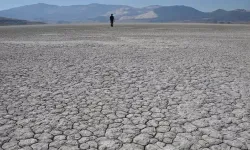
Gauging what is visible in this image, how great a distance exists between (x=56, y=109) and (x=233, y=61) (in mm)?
7471

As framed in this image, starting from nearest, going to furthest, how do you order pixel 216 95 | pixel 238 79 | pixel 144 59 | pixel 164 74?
pixel 216 95 < pixel 238 79 < pixel 164 74 < pixel 144 59

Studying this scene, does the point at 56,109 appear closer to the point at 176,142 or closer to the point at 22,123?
the point at 22,123

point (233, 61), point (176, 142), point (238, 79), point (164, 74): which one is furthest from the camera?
point (233, 61)

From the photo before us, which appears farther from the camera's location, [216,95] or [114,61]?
[114,61]

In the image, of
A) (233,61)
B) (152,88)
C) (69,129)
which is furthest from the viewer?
(233,61)

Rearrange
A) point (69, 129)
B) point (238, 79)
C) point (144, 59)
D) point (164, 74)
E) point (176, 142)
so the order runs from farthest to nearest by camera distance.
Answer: point (144, 59) < point (164, 74) < point (238, 79) < point (69, 129) < point (176, 142)

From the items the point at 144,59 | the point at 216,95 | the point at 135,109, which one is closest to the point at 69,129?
the point at 135,109

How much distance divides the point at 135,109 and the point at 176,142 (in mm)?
1504

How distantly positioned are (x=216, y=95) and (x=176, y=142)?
103 inches

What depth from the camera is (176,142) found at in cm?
396

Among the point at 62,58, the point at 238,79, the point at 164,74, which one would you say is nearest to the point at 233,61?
the point at 238,79

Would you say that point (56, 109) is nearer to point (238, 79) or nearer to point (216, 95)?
point (216, 95)

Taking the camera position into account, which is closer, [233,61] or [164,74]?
[164,74]

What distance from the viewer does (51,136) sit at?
418 cm
